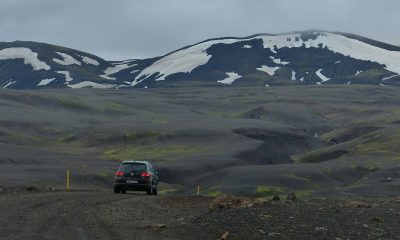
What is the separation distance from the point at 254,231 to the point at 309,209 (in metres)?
7.27

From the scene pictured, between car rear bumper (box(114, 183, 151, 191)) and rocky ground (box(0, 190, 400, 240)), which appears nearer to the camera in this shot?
rocky ground (box(0, 190, 400, 240))

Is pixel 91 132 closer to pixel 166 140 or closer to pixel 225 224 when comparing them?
pixel 166 140

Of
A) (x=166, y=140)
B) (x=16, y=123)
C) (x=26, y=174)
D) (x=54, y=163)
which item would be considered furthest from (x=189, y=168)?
(x=16, y=123)

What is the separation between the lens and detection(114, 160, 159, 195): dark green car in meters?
43.8

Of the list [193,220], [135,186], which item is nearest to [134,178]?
[135,186]

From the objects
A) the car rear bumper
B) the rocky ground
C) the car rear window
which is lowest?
the car rear bumper

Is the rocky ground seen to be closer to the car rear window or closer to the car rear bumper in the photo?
the car rear bumper

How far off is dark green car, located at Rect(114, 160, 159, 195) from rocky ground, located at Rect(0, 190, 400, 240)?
10773 mm

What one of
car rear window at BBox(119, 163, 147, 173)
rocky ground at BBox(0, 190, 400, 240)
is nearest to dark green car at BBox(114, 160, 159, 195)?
car rear window at BBox(119, 163, 147, 173)

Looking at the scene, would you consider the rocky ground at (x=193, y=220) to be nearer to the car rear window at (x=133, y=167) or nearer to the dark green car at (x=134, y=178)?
the dark green car at (x=134, y=178)

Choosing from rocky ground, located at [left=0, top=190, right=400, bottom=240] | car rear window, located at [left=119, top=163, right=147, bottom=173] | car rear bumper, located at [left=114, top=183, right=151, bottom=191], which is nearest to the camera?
rocky ground, located at [left=0, top=190, right=400, bottom=240]

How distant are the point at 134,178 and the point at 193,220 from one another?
19.8 meters

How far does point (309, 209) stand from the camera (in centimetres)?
2748

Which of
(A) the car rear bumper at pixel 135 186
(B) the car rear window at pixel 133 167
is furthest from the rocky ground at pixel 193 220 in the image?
(B) the car rear window at pixel 133 167
